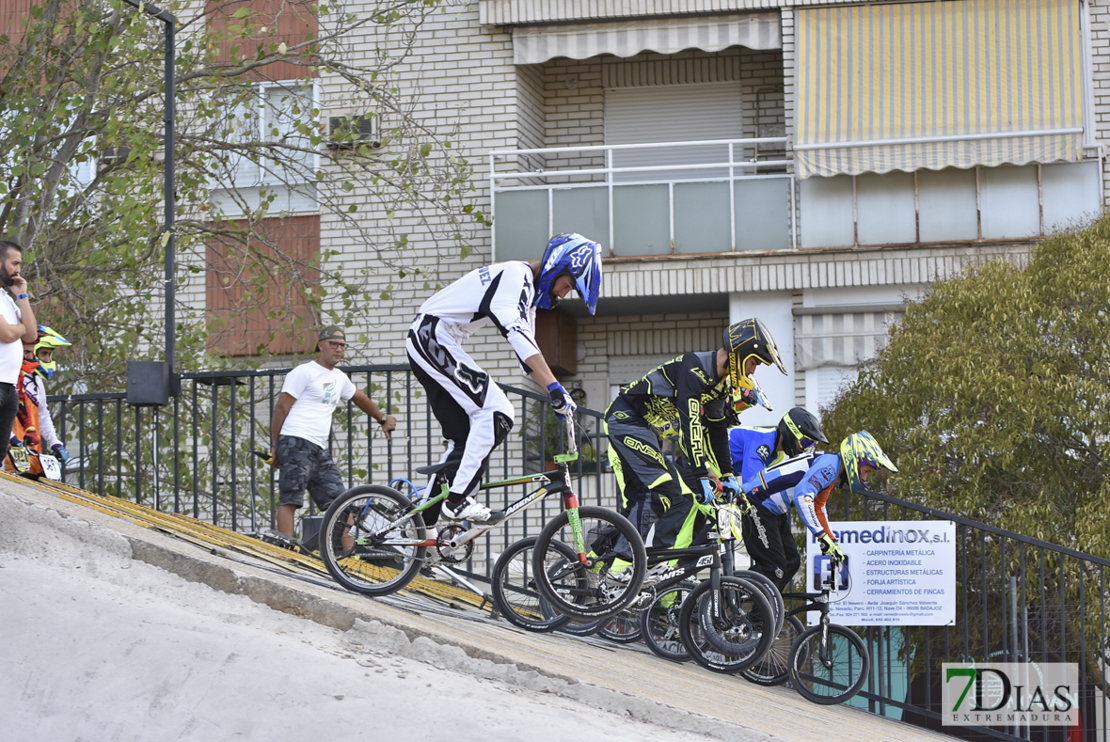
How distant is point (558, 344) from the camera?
53.7 ft

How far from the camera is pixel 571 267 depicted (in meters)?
6.16

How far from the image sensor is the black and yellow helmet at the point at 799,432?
316 inches

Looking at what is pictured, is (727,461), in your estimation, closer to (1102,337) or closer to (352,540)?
(352,540)

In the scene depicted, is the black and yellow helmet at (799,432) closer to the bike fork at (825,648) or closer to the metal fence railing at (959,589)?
the metal fence railing at (959,589)

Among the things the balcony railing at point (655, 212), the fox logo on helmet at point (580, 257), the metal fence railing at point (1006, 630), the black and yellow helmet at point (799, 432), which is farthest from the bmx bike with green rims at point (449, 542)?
the balcony railing at point (655, 212)

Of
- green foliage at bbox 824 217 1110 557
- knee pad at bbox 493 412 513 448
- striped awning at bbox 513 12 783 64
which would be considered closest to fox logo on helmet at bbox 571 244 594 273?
knee pad at bbox 493 412 513 448

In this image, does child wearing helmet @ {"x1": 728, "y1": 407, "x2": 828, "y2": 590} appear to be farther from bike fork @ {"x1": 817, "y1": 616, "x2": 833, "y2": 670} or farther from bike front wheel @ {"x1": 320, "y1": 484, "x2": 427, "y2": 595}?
bike front wheel @ {"x1": 320, "y1": 484, "x2": 427, "y2": 595}

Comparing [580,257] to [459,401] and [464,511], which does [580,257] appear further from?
[464,511]

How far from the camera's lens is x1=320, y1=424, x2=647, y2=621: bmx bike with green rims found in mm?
6148

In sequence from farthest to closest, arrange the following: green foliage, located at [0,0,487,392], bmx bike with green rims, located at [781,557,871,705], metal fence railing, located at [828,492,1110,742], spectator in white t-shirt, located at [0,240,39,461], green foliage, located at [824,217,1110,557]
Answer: green foliage, located at [0,0,487,392] < green foliage, located at [824,217,1110,557] < metal fence railing, located at [828,492,1110,742] < bmx bike with green rims, located at [781,557,871,705] < spectator in white t-shirt, located at [0,240,39,461]

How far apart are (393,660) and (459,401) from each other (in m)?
1.81

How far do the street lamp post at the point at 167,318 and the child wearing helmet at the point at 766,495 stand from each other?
13.3ft

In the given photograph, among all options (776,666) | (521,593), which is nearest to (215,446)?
(521,593)

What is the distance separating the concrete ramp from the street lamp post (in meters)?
2.83
